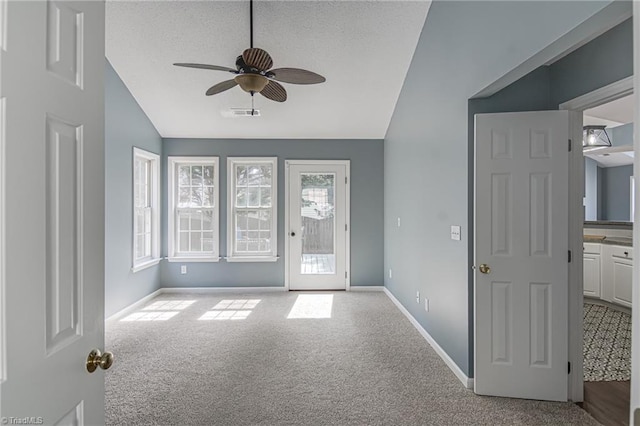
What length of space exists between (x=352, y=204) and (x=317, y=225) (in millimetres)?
667

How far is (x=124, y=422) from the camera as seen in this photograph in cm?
224

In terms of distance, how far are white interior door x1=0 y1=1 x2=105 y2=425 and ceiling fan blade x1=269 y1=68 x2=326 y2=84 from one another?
6.52 feet

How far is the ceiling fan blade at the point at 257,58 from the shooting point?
8.99ft

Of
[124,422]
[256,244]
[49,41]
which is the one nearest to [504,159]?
[49,41]

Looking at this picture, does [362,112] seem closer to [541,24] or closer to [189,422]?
[541,24]

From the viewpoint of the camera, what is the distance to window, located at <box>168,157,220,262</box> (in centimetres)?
579

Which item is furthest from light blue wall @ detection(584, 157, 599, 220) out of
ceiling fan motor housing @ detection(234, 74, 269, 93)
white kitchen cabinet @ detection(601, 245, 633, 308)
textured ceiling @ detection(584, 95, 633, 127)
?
ceiling fan motor housing @ detection(234, 74, 269, 93)

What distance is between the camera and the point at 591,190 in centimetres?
723

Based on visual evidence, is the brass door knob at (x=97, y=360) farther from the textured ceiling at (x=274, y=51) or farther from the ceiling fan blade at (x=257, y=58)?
the textured ceiling at (x=274, y=51)

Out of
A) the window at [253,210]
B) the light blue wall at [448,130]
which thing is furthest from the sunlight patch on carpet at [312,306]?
the light blue wall at [448,130]

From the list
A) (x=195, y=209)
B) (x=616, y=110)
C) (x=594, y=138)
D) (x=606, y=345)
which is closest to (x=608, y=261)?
(x=594, y=138)

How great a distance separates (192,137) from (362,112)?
2724 millimetres

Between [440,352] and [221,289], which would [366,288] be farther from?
[440,352]

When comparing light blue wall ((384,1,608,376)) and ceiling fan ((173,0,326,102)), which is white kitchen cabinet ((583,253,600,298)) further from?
ceiling fan ((173,0,326,102))
